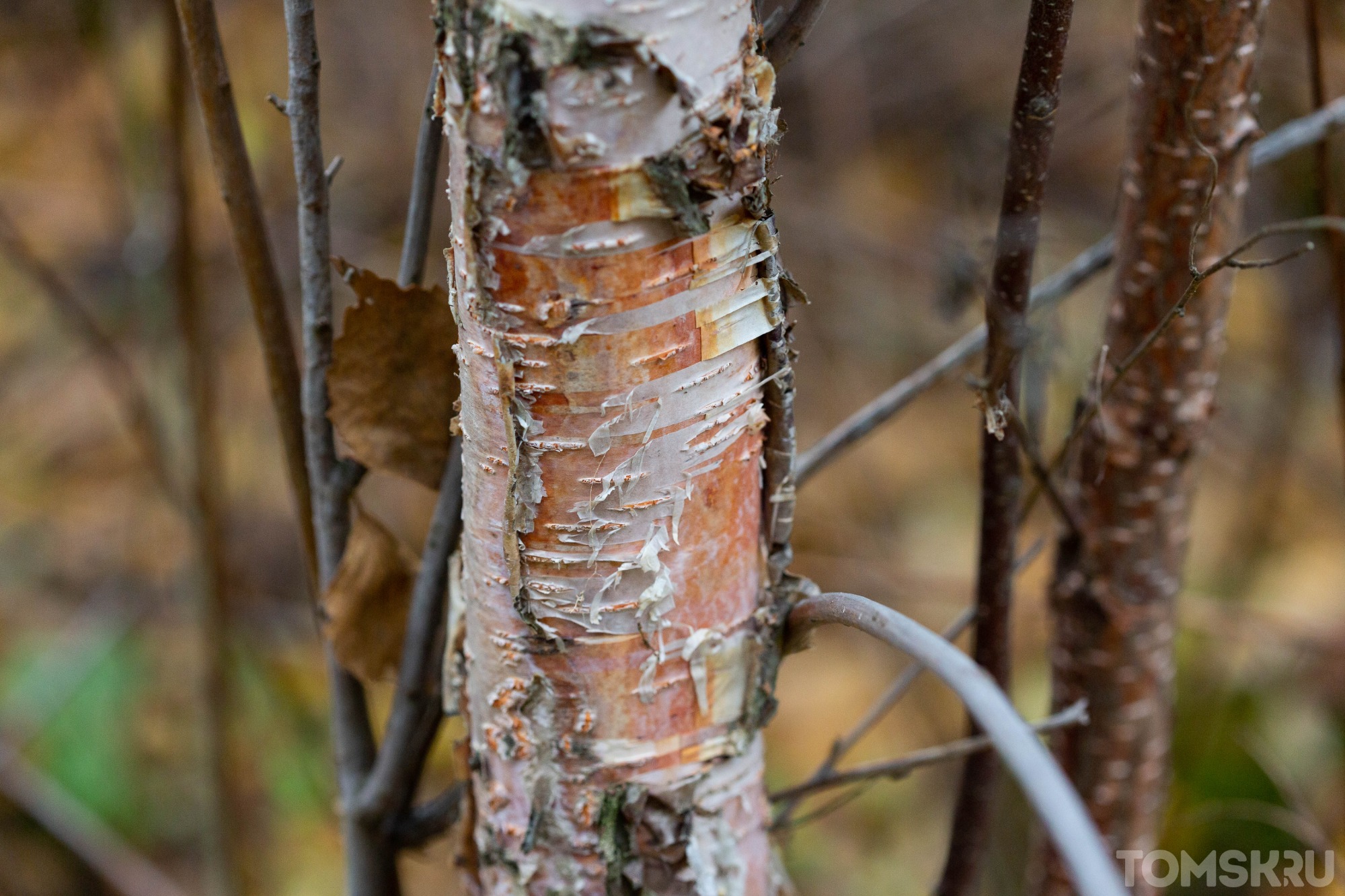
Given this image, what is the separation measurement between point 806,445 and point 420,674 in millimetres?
1675

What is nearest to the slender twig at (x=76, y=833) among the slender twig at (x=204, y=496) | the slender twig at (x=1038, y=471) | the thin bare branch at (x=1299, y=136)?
the slender twig at (x=204, y=496)

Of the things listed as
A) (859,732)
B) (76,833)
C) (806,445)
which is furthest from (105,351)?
(806,445)

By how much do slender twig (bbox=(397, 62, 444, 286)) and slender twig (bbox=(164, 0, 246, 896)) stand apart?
276 millimetres

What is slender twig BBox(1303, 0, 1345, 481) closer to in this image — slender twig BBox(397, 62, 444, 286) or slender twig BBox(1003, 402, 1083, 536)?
slender twig BBox(1003, 402, 1083, 536)

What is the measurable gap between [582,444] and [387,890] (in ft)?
1.12

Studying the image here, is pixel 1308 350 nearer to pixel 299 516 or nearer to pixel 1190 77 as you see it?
pixel 1190 77

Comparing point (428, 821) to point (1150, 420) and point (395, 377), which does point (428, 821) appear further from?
point (1150, 420)

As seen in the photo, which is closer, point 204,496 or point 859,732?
point 859,732

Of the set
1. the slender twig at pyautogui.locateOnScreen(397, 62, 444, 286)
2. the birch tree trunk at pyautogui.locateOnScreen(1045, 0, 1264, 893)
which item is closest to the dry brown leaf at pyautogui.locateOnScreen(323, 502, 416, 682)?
the slender twig at pyautogui.locateOnScreen(397, 62, 444, 286)

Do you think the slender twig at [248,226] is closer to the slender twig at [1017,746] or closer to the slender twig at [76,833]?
the slender twig at [1017,746]

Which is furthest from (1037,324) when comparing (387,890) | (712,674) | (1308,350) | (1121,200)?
(1308,350)

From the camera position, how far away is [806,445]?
2131mm

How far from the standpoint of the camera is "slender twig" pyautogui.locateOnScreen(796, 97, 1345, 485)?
56 centimetres

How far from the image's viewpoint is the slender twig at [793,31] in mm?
388
